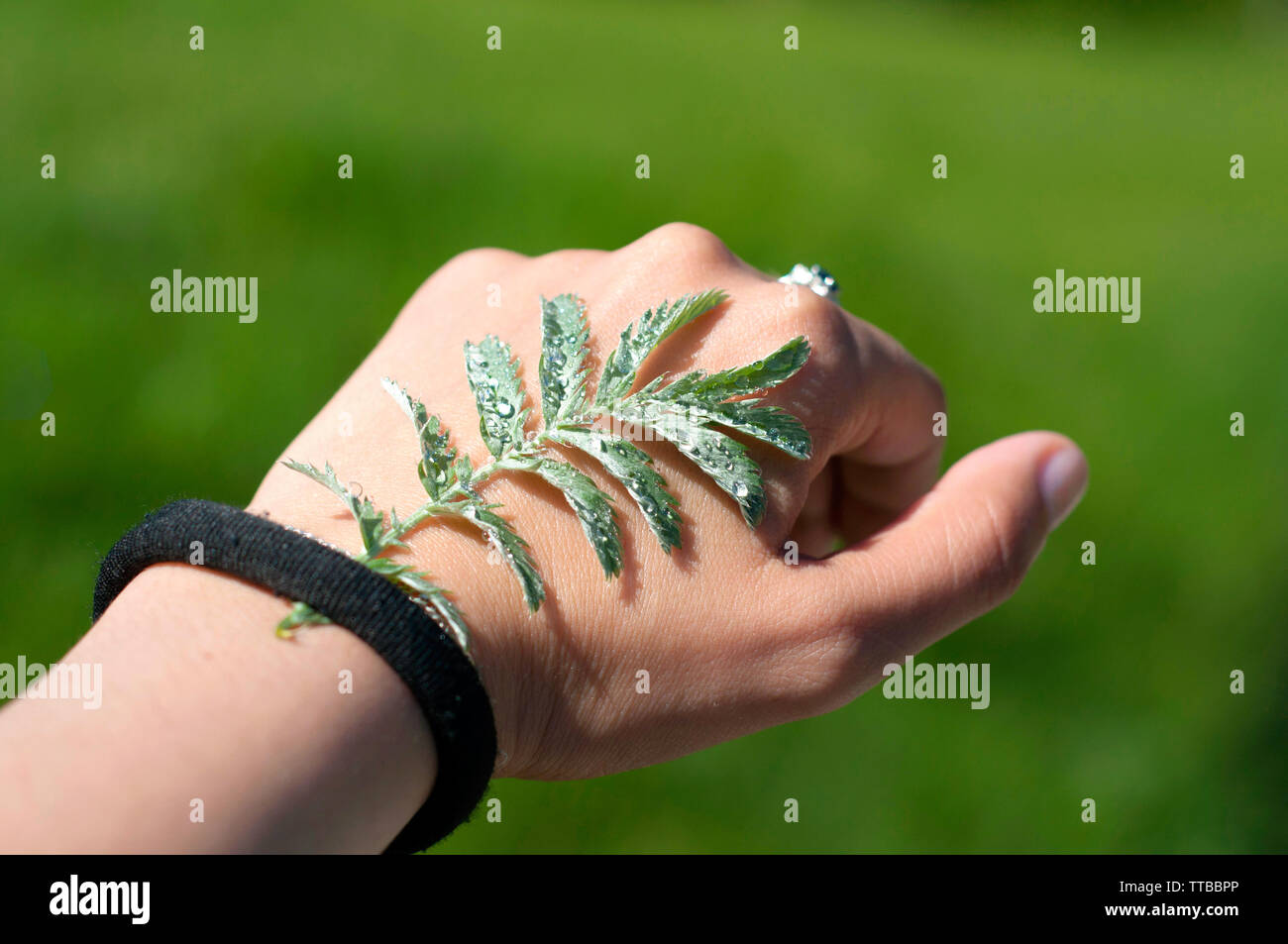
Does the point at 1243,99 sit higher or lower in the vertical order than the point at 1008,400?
higher

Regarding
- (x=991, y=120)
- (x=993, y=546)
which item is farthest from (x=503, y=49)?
(x=993, y=546)

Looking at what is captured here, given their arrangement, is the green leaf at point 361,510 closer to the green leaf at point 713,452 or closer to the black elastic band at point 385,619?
the black elastic band at point 385,619

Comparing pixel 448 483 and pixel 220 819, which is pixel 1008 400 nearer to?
pixel 448 483

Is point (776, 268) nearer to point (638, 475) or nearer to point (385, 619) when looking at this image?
point (638, 475)

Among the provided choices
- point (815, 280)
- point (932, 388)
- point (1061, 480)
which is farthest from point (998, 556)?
point (815, 280)

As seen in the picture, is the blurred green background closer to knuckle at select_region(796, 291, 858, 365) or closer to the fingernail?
the fingernail
